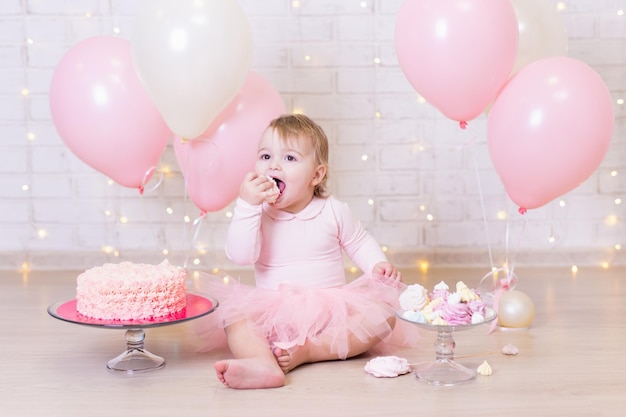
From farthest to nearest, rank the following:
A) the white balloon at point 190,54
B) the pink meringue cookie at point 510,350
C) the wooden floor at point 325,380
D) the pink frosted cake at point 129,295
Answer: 1. the white balloon at point 190,54
2. the pink meringue cookie at point 510,350
3. the pink frosted cake at point 129,295
4. the wooden floor at point 325,380

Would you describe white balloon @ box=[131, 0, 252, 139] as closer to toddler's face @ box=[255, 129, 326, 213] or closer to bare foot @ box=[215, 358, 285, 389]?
toddler's face @ box=[255, 129, 326, 213]

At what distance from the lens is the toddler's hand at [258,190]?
6.76 ft

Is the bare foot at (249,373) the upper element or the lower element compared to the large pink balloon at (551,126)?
lower

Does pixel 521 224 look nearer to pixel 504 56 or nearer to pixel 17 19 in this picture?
pixel 504 56

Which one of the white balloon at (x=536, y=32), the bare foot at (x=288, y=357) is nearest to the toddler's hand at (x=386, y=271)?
the bare foot at (x=288, y=357)

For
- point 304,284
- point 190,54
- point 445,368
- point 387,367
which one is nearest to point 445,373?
point 445,368

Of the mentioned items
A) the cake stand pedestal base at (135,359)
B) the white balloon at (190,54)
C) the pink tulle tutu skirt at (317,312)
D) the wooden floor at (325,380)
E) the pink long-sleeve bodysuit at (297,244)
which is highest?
the white balloon at (190,54)

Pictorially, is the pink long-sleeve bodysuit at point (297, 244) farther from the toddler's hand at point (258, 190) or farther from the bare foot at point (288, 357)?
the bare foot at point (288, 357)

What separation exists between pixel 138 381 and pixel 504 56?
1.24 meters

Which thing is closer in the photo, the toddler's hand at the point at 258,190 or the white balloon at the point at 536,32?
the toddler's hand at the point at 258,190

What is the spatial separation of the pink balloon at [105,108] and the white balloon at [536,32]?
3.51 ft

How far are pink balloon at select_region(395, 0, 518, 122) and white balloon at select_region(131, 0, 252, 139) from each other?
46 centimetres

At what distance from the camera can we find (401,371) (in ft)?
→ 6.41

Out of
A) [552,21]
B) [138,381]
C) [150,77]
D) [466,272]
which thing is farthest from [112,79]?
[466,272]
